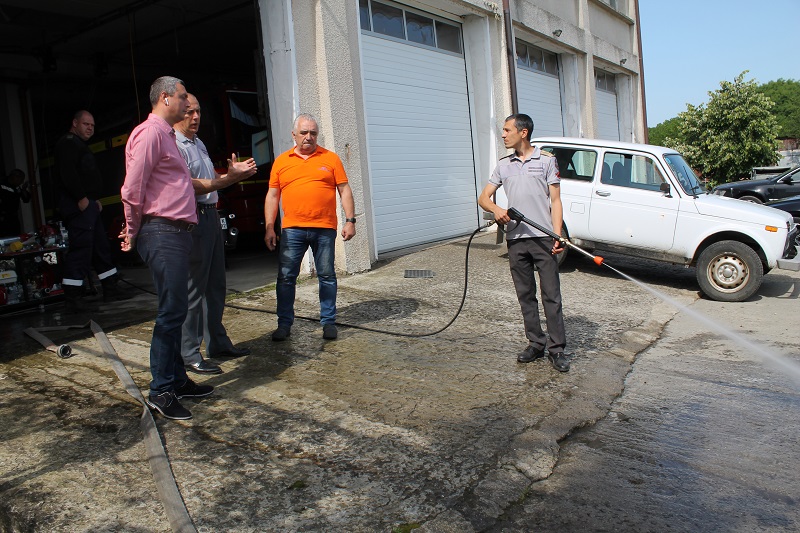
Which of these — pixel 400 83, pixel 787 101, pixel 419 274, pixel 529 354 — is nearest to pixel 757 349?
pixel 529 354

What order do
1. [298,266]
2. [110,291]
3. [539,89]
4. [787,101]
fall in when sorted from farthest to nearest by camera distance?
[787,101] → [539,89] → [110,291] → [298,266]

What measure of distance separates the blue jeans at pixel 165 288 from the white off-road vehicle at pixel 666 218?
6.36m

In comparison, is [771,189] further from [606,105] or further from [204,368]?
[204,368]

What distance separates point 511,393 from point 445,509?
5.43ft

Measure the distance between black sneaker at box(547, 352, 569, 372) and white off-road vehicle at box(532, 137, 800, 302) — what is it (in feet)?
13.1

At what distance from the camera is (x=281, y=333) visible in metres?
5.73

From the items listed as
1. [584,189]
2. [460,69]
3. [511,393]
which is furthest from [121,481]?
[460,69]

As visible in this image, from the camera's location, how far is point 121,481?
3.19m

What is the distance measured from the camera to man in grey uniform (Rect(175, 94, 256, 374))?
4648 mm

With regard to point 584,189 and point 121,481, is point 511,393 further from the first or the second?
point 584,189

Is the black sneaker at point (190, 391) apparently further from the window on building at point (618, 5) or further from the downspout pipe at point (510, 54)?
the window on building at point (618, 5)

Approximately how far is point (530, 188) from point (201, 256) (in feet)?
8.36

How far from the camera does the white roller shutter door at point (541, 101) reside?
46.9ft

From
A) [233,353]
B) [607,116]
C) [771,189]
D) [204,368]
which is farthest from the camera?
[607,116]
